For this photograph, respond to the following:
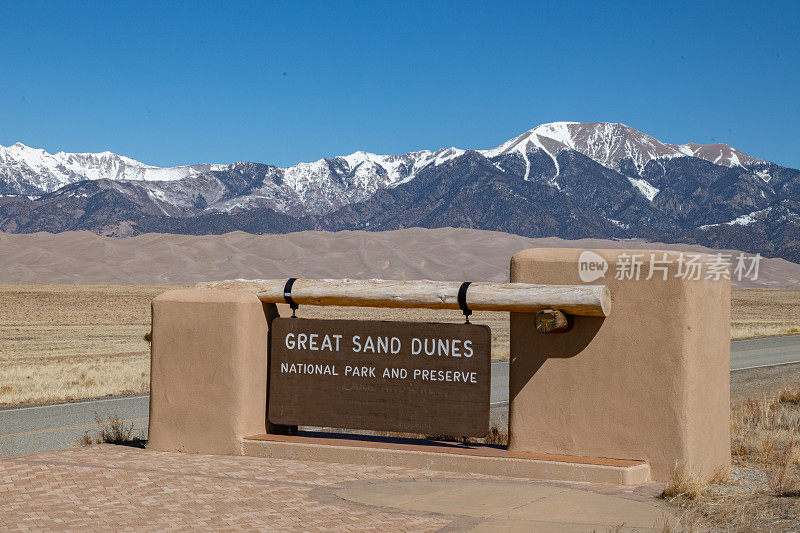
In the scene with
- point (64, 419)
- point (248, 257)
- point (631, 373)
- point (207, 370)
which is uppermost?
point (248, 257)

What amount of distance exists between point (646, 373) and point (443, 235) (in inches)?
6557

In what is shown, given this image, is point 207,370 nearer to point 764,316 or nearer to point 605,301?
point 605,301

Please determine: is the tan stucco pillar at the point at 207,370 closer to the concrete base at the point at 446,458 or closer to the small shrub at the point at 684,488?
the concrete base at the point at 446,458

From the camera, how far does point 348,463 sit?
9.17 metres

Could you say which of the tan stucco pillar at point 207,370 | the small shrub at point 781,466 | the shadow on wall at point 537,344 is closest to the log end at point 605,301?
the shadow on wall at point 537,344

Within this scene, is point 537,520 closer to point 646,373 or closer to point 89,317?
point 646,373

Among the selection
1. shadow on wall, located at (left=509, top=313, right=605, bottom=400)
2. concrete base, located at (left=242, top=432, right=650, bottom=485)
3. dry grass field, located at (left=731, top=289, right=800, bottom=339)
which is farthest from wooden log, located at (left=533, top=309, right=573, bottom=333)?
dry grass field, located at (left=731, top=289, right=800, bottom=339)

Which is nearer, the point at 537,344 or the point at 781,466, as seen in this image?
the point at 781,466

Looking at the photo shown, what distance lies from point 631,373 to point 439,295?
6.35 ft

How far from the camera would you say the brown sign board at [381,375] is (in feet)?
29.9

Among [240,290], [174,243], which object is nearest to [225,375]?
[240,290]

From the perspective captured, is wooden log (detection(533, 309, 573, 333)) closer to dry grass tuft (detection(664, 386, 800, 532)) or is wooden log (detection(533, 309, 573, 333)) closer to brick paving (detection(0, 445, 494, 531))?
brick paving (detection(0, 445, 494, 531))

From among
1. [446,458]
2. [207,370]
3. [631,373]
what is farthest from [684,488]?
[207,370]

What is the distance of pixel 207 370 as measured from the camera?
9.84 metres
